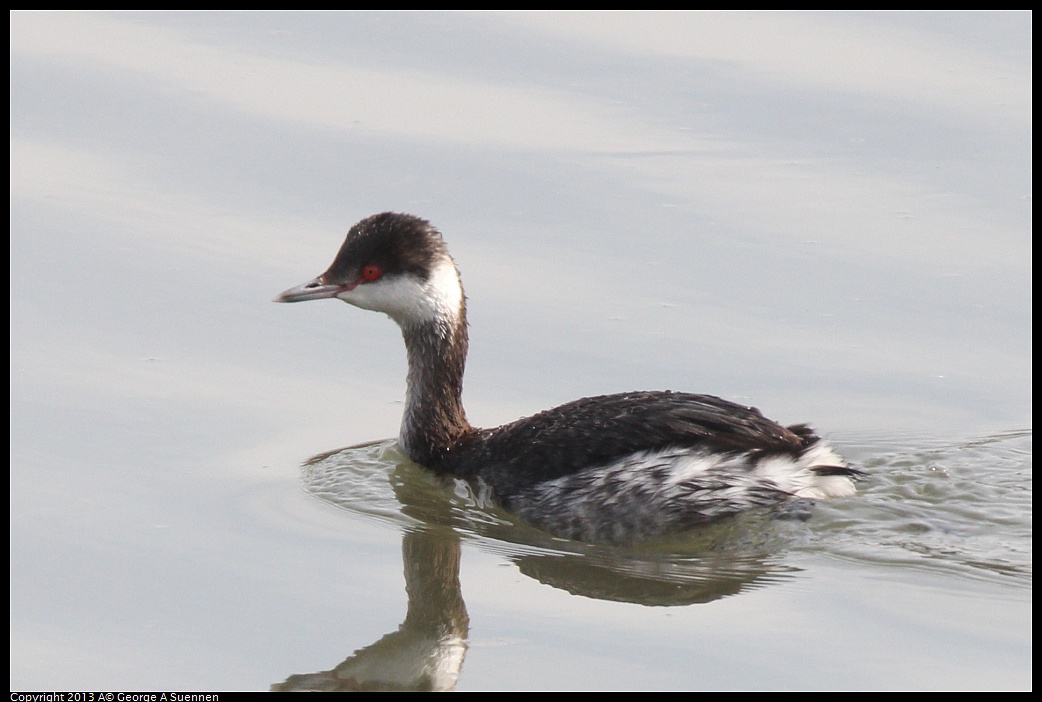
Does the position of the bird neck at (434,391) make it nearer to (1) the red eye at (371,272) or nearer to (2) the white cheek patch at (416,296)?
(2) the white cheek patch at (416,296)

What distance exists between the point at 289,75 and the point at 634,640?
6.61m

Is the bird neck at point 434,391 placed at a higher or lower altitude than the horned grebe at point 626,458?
higher

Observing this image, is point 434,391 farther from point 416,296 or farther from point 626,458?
point 626,458

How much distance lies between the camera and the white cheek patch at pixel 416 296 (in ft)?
27.6

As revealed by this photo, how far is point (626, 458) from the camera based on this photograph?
771 cm

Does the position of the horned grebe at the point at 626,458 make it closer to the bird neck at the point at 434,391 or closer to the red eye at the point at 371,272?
the red eye at the point at 371,272

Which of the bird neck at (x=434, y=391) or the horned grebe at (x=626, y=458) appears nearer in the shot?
the horned grebe at (x=626, y=458)

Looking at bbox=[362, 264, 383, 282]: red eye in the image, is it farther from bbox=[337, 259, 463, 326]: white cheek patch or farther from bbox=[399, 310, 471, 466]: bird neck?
bbox=[399, 310, 471, 466]: bird neck

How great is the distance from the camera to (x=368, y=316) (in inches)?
392

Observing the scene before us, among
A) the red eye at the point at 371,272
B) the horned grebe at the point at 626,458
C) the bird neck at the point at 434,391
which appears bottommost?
the horned grebe at the point at 626,458

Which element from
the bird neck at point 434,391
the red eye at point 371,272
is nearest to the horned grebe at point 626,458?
the red eye at point 371,272

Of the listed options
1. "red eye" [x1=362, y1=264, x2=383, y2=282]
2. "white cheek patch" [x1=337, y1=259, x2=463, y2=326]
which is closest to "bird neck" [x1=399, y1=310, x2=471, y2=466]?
"white cheek patch" [x1=337, y1=259, x2=463, y2=326]

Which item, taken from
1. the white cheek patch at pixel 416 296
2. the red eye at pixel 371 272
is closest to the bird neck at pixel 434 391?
the white cheek patch at pixel 416 296

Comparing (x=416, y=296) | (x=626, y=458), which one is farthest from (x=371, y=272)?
(x=626, y=458)
